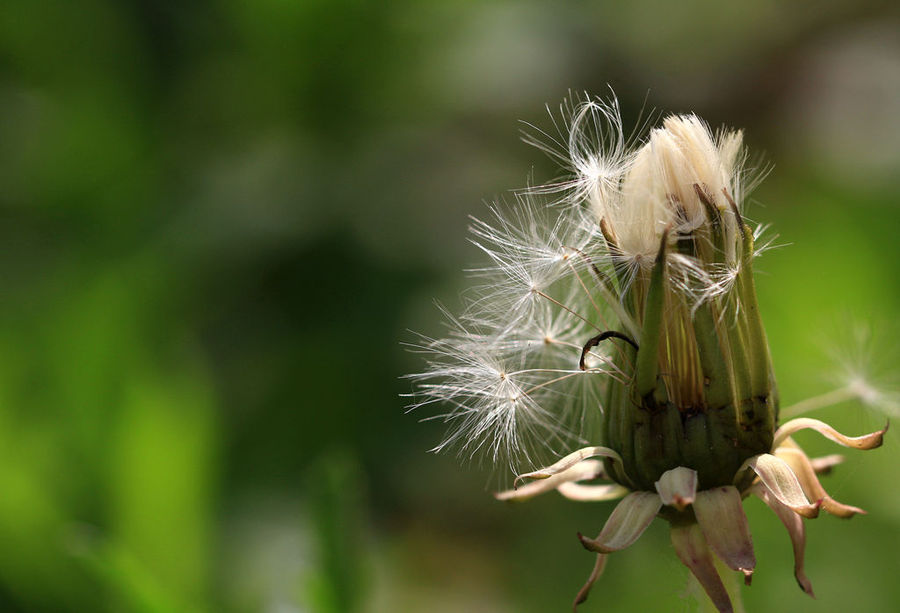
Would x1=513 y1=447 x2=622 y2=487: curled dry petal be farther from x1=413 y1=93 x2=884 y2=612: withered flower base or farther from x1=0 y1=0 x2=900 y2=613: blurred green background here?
x1=0 y1=0 x2=900 y2=613: blurred green background

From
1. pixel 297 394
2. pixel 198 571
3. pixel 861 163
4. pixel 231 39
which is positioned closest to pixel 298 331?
pixel 297 394

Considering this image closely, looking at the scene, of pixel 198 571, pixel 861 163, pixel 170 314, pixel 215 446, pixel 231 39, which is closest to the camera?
pixel 198 571

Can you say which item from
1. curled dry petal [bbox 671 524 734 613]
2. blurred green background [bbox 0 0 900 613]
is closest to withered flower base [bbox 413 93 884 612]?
curled dry petal [bbox 671 524 734 613]

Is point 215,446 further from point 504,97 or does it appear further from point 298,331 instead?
point 504,97

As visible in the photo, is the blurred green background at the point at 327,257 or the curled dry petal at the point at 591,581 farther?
the blurred green background at the point at 327,257

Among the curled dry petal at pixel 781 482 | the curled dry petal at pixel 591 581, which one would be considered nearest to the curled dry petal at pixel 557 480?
the curled dry petal at pixel 591 581

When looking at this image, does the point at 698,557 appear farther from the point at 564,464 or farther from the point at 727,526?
the point at 564,464

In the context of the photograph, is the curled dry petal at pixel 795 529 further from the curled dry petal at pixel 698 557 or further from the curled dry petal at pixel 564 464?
the curled dry petal at pixel 564 464
